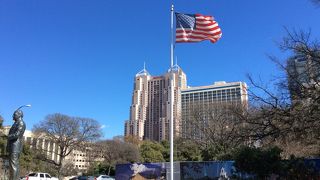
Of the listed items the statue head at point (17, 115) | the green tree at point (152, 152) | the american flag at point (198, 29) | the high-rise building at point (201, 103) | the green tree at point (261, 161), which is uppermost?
the high-rise building at point (201, 103)

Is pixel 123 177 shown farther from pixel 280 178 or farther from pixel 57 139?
pixel 57 139

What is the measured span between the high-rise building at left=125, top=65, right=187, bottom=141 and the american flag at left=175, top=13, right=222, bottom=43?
41.2 feet

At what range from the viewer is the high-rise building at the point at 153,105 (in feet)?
142

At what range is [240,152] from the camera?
23.1 meters

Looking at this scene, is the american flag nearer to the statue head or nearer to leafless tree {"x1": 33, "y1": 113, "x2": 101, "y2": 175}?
the statue head

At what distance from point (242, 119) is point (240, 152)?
202cm

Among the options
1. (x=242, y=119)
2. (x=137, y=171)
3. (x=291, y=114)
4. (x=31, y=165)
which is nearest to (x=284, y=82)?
(x=291, y=114)

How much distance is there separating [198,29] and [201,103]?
122 ft

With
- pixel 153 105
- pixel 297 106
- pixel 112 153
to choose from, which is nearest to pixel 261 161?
pixel 297 106

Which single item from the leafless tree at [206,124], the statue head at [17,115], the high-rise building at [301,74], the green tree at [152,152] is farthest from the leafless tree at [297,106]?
the green tree at [152,152]

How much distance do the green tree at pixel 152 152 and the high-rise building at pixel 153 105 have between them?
3550 mm

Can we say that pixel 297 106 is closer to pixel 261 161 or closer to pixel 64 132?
pixel 261 161

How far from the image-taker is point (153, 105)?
7138 centimetres

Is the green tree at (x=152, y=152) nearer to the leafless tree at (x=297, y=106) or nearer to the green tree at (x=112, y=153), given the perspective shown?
the green tree at (x=112, y=153)
